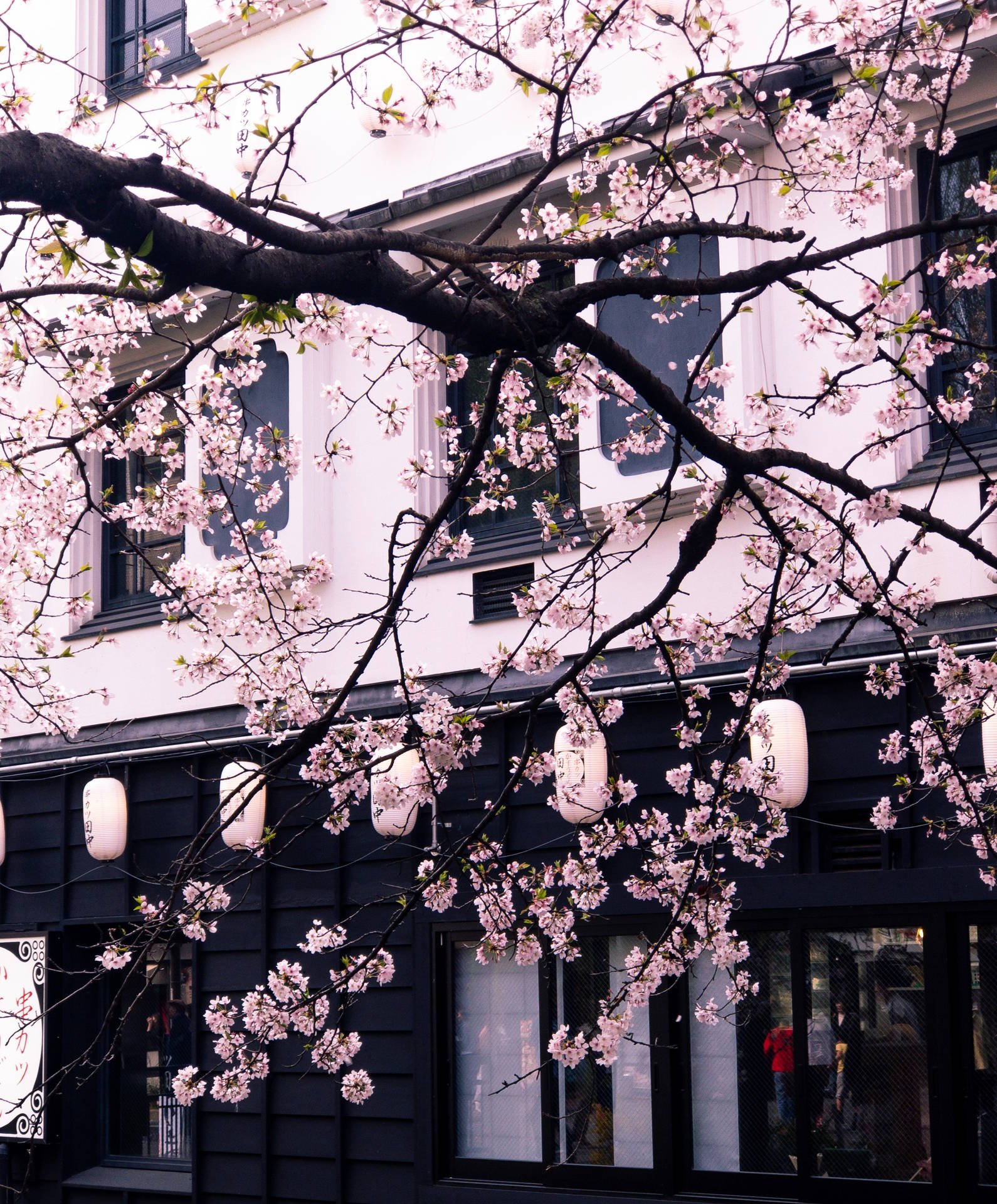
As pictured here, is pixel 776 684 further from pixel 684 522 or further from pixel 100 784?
pixel 100 784

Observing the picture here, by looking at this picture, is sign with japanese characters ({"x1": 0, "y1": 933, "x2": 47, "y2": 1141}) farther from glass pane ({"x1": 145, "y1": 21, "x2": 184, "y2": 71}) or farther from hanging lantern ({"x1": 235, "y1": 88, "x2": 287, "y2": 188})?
glass pane ({"x1": 145, "y1": 21, "x2": 184, "y2": 71})

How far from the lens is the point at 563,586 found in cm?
633

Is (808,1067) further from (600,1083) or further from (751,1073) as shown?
(600,1083)

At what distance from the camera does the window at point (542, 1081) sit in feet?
30.8

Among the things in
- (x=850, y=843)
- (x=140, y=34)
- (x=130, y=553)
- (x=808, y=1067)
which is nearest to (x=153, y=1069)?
(x=130, y=553)

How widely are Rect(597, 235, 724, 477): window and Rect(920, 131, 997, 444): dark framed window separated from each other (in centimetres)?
133

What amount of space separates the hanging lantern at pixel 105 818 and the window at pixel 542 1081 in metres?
2.93

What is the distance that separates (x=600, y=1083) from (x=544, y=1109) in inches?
16.5

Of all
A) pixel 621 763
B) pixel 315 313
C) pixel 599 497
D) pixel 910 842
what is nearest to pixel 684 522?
pixel 599 497

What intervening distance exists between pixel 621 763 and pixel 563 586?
136 inches

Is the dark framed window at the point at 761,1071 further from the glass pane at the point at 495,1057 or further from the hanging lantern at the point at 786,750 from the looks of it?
the hanging lantern at the point at 786,750

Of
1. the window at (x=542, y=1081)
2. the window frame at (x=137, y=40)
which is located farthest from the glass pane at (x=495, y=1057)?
the window frame at (x=137, y=40)

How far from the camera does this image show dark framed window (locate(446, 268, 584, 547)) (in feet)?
33.7

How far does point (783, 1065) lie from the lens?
8812 millimetres
